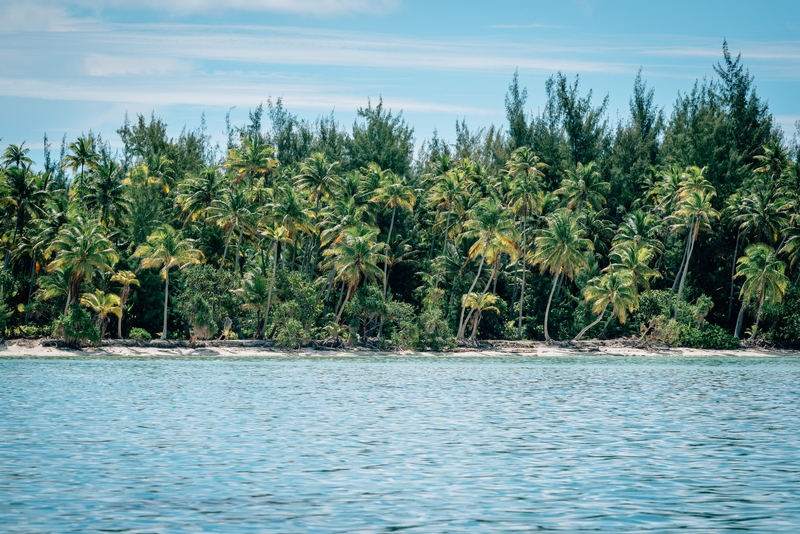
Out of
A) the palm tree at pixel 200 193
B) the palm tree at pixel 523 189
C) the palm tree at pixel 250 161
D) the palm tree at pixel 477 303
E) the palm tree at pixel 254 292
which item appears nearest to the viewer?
the palm tree at pixel 254 292

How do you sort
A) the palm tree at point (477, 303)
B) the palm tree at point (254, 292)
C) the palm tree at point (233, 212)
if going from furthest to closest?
the palm tree at point (477, 303) < the palm tree at point (233, 212) < the palm tree at point (254, 292)

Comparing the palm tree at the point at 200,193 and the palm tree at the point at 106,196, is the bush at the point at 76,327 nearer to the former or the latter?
the palm tree at the point at 106,196

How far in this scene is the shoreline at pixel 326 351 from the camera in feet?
180

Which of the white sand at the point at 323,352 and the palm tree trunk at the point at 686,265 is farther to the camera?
the palm tree trunk at the point at 686,265

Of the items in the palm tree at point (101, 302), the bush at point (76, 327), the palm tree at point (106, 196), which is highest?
the palm tree at point (106, 196)

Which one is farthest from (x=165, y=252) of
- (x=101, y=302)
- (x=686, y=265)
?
(x=686, y=265)

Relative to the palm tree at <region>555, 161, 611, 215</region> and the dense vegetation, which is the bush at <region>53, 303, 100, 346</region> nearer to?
the dense vegetation

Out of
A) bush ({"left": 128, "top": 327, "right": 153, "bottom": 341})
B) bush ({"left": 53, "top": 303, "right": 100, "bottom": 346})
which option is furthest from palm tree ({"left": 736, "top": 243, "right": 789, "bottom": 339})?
bush ({"left": 53, "top": 303, "right": 100, "bottom": 346})

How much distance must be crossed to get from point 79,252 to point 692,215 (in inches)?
1786

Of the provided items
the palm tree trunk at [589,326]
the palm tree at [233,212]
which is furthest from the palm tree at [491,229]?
the palm tree at [233,212]

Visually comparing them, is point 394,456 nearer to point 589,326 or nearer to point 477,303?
point 477,303

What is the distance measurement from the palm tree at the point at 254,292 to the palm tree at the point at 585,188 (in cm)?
2844

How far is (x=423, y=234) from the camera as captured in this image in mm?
78500

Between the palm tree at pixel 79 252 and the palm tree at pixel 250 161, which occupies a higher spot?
the palm tree at pixel 250 161
